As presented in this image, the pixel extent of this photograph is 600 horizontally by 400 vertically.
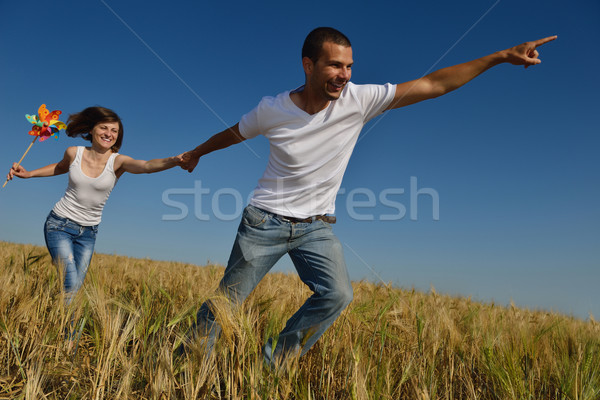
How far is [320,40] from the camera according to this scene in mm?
2695

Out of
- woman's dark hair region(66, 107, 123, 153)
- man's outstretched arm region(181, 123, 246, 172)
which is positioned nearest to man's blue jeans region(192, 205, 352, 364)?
man's outstretched arm region(181, 123, 246, 172)

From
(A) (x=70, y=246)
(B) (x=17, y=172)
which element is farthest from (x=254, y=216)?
(B) (x=17, y=172)

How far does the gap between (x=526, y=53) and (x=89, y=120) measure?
3.84 m

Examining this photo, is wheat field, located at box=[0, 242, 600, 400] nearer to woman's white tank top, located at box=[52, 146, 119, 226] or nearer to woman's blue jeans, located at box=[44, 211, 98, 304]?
woman's blue jeans, located at box=[44, 211, 98, 304]

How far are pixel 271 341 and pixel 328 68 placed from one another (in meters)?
1.69

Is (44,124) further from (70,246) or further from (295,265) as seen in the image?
(295,265)

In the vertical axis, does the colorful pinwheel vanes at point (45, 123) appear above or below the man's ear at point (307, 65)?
above

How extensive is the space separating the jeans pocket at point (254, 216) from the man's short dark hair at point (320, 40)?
3.39 ft

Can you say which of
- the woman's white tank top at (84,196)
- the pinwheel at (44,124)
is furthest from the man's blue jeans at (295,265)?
the pinwheel at (44,124)

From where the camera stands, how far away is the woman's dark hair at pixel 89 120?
4.13 metres

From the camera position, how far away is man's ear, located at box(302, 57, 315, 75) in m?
2.76

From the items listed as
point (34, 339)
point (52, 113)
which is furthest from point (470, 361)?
point (52, 113)

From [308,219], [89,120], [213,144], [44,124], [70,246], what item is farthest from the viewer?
[44,124]

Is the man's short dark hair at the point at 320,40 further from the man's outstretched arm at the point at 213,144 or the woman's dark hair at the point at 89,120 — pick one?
the woman's dark hair at the point at 89,120
